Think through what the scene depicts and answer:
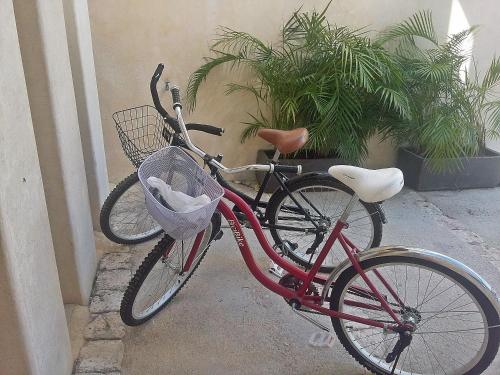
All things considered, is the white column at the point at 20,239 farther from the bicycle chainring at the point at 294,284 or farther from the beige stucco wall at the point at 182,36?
the beige stucco wall at the point at 182,36

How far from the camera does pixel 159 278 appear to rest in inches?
79.4

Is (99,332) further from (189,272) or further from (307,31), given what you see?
(307,31)

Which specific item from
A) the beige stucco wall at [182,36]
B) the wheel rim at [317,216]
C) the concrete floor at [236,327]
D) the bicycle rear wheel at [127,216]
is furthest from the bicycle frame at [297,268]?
the beige stucco wall at [182,36]

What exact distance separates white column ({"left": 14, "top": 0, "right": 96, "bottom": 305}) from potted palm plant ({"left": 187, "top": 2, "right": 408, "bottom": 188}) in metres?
1.43

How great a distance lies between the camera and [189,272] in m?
2.15

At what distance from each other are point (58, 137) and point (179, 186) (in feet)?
1.74

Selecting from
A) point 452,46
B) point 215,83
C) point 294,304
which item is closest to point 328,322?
point 294,304

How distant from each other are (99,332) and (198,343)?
0.43 meters

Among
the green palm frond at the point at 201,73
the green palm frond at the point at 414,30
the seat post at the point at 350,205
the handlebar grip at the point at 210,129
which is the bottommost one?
the seat post at the point at 350,205

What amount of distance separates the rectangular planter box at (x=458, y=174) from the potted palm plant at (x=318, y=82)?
1.44ft

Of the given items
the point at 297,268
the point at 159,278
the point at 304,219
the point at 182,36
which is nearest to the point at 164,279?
the point at 159,278

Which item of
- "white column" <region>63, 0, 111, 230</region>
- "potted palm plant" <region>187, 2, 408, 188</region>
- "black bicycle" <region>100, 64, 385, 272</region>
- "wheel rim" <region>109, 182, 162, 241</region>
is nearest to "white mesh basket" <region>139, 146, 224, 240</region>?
"black bicycle" <region>100, 64, 385, 272</region>

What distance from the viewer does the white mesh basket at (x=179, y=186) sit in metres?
1.53

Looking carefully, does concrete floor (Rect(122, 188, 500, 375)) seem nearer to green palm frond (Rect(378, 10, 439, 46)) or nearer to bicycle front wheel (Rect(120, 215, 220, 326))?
bicycle front wheel (Rect(120, 215, 220, 326))
